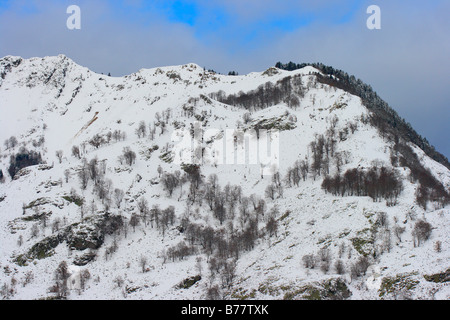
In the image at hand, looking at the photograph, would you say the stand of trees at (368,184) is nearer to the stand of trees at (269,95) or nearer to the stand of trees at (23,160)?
the stand of trees at (269,95)

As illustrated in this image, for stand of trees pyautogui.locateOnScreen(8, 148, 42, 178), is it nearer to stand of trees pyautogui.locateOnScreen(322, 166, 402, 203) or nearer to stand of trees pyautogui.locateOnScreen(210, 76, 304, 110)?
stand of trees pyautogui.locateOnScreen(210, 76, 304, 110)

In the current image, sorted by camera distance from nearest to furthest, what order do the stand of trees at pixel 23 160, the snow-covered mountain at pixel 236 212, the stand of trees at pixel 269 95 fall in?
the snow-covered mountain at pixel 236 212, the stand of trees at pixel 269 95, the stand of trees at pixel 23 160

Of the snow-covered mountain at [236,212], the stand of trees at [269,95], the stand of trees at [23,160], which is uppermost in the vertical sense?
the stand of trees at [269,95]

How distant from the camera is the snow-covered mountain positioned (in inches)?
2469

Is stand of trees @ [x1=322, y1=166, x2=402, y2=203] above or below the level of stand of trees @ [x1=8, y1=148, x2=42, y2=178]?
below

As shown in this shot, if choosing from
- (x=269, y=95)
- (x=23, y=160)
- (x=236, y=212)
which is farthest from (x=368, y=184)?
(x=23, y=160)

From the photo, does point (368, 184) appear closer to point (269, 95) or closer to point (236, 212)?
point (236, 212)

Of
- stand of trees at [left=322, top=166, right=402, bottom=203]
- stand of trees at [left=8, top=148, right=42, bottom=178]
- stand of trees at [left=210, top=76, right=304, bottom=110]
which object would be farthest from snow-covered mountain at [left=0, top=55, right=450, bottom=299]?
stand of trees at [left=8, top=148, right=42, bottom=178]

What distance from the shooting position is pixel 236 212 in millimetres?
102062

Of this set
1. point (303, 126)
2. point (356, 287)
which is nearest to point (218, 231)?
point (356, 287)

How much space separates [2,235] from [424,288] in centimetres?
8800

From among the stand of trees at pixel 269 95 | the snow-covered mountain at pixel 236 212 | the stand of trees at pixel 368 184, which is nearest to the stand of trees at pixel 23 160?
the snow-covered mountain at pixel 236 212

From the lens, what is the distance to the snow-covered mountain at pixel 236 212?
6272 cm

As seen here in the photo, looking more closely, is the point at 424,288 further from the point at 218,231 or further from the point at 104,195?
the point at 104,195
